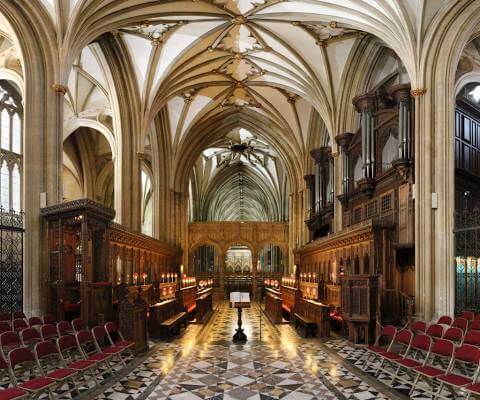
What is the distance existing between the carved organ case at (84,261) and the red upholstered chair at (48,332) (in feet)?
5.85

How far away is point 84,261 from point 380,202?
10738 mm

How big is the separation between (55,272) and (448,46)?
12575mm

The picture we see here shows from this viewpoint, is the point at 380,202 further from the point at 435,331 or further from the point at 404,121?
the point at 435,331

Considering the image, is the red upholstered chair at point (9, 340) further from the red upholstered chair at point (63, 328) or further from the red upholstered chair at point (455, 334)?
the red upholstered chair at point (455, 334)

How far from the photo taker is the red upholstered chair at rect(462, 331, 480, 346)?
332 inches

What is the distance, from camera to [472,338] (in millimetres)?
8523

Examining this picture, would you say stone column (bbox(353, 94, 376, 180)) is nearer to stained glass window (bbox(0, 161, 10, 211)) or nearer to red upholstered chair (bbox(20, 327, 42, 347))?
red upholstered chair (bbox(20, 327, 42, 347))

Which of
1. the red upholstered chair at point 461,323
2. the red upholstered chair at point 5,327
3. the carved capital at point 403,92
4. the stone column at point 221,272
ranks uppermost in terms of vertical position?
the carved capital at point 403,92

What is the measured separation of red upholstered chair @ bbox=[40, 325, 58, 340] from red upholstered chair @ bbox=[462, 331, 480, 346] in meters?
7.78

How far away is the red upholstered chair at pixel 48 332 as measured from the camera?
8.95 meters

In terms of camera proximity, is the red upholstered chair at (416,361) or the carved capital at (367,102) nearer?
the red upholstered chair at (416,361)

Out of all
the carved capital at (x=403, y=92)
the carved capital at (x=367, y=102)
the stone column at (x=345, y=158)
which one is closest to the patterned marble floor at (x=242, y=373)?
the carved capital at (x=403, y=92)

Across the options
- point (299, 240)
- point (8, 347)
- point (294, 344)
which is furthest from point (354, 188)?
point (8, 347)

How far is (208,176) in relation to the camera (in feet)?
145
